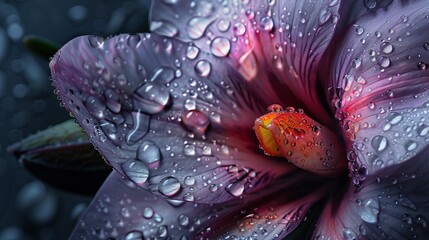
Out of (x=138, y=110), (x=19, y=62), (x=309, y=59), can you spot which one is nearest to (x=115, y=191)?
(x=138, y=110)

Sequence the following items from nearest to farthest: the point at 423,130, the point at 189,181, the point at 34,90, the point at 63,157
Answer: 1. the point at 423,130
2. the point at 189,181
3. the point at 63,157
4. the point at 34,90

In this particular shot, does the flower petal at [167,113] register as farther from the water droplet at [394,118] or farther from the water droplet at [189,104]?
the water droplet at [394,118]

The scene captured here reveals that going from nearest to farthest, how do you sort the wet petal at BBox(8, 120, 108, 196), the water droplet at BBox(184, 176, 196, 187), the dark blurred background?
the water droplet at BBox(184, 176, 196, 187) → the wet petal at BBox(8, 120, 108, 196) → the dark blurred background

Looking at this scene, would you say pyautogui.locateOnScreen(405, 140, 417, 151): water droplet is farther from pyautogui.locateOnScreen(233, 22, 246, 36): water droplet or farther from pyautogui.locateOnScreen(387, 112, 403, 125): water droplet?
pyautogui.locateOnScreen(233, 22, 246, 36): water droplet

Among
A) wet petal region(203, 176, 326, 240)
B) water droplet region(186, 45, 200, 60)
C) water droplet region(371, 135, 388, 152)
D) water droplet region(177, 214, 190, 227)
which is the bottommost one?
water droplet region(177, 214, 190, 227)

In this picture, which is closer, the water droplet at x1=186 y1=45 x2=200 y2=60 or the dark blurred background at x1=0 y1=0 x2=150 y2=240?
the water droplet at x1=186 y1=45 x2=200 y2=60

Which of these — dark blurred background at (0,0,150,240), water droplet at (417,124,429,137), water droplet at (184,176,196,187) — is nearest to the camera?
water droplet at (417,124,429,137)

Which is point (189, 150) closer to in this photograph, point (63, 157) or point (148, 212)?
point (148, 212)

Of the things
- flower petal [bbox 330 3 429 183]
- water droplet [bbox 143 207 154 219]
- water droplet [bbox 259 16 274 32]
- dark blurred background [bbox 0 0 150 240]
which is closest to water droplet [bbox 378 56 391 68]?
flower petal [bbox 330 3 429 183]

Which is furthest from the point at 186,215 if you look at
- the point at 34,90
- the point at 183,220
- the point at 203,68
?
the point at 34,90
